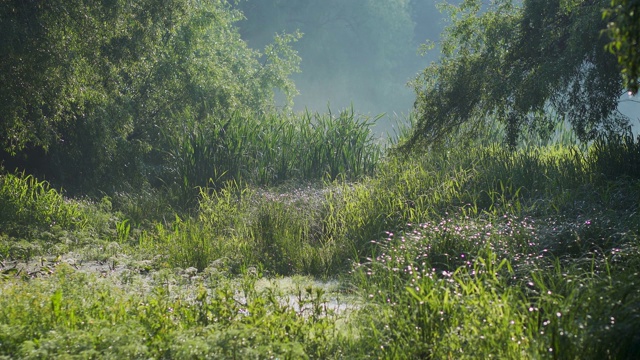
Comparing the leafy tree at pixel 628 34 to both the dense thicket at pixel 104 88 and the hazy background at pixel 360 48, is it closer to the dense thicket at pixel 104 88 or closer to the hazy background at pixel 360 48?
the dense thicket at pixel 104 88

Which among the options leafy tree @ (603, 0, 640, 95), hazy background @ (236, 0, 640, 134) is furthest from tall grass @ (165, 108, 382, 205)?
hazy background @ (236, 0, 640, 134)

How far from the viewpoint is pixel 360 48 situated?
50406 millimetres

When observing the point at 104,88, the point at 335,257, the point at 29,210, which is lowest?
the point at 335,257

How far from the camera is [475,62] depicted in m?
11.5

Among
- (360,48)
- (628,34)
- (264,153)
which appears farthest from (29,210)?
(360,48)

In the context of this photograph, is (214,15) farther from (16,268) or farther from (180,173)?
(16,268)

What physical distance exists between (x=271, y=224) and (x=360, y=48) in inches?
1617

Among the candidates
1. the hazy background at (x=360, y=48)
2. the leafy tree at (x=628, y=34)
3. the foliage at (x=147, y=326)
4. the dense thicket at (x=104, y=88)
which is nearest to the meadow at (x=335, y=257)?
the foliage at (x=147, y=326)

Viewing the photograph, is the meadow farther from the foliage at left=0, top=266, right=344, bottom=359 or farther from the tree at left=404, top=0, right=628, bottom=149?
the tree at left=404, top=0, right=628, bottom=149

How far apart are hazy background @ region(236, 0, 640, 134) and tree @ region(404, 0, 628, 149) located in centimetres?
Result: 3478

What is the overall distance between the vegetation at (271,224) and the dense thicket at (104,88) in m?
0.04

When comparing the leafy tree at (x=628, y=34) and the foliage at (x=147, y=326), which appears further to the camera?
the foliage at (x=147, y=326)

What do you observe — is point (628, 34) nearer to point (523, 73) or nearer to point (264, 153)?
point (523, 73)

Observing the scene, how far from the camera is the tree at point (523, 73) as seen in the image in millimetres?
10016
